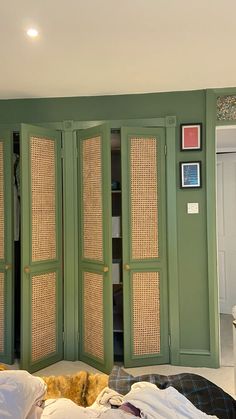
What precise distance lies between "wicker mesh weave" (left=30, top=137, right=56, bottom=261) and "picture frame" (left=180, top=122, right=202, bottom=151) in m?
1.20

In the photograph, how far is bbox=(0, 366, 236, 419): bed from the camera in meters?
1.21

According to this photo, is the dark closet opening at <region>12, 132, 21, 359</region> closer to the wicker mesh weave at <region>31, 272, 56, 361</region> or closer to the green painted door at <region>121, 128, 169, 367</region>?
the wicker mesh weave at <region>31, 272, 56, 361</region>

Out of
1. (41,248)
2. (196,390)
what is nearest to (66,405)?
(196,390)

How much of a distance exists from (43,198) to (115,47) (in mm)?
1412

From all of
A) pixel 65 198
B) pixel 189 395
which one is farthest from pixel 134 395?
pixel 65 198

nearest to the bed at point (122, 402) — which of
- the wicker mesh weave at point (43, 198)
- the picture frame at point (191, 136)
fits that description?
the wicker mesh weave at point (43, 198)

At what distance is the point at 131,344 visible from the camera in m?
3.04

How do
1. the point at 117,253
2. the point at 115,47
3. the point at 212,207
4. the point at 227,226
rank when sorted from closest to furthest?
1. the point at 115,47
2. the point at 212,207
3. the point at 117,253
4. the point at 227,226

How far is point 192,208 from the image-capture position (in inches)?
124

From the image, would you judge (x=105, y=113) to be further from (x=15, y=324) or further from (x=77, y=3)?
(x=15, y=324)

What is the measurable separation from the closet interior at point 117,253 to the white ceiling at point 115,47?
0.62 metres

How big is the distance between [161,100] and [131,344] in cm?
223

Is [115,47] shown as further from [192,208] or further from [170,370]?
[170,370]

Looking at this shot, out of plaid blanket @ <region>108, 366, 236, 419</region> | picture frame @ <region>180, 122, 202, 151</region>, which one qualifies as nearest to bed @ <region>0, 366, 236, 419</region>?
plaid blanket @ <region>108, 366, 236, 419</region>
